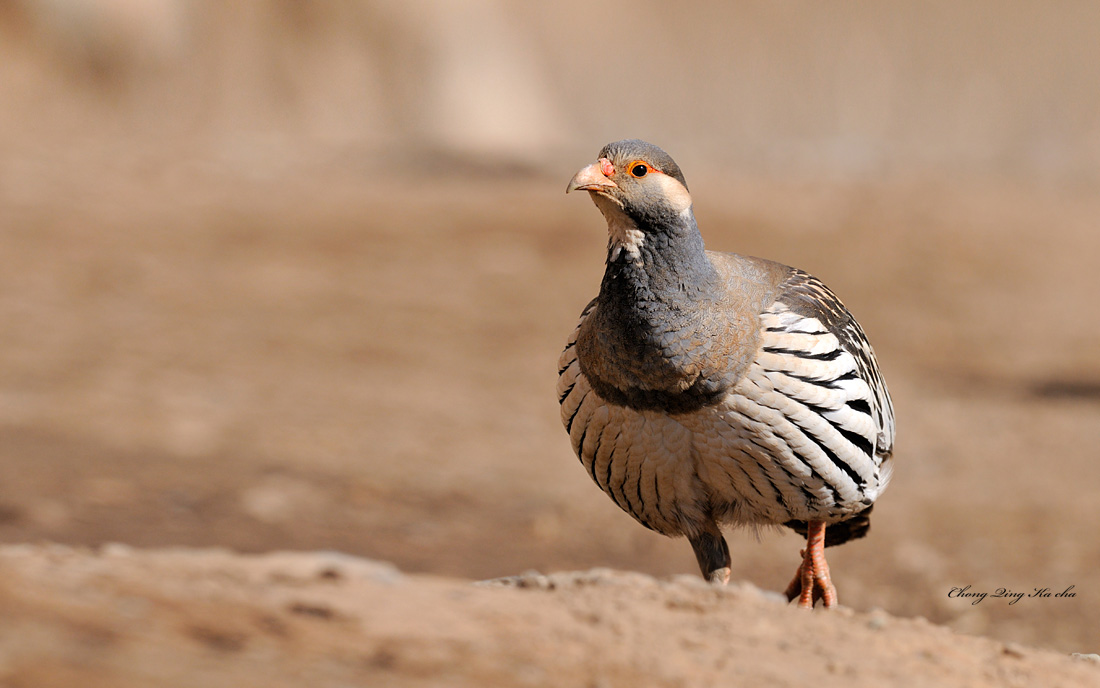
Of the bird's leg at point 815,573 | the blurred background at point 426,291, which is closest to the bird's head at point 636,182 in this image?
the bird's leg at point 815,573

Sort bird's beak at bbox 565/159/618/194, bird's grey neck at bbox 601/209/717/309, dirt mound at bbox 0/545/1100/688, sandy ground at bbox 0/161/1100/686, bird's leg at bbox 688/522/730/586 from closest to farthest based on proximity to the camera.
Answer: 1. dirt mound at bbox 0/545/1100/688
2. sandy ground at bbox 0/161/1100/686
3. bird's beak at bbox 565/159/618/194
4. bird's grey neck at bbox 601/209/717/309
5. bird's leg at bbox 688/522/730/586

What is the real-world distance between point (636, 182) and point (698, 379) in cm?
87

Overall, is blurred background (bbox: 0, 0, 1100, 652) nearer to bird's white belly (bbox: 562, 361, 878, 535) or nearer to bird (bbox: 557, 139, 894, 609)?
bird's white belly (bbox: 562, 361, 878, 535)

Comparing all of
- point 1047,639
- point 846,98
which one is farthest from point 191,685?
point 846,98

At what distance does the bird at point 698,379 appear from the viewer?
491cm

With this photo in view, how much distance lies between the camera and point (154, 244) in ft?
62.5

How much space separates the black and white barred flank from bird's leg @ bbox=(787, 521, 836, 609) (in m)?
0.14

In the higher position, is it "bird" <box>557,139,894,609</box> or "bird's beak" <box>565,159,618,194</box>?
"bird's beak" <box>565,159,618,194</box>

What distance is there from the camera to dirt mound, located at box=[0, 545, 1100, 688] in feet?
9.87

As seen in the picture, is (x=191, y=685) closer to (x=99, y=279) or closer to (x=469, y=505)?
(x=469, y=505)

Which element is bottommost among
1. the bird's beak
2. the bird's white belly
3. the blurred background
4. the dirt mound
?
the dirt mound

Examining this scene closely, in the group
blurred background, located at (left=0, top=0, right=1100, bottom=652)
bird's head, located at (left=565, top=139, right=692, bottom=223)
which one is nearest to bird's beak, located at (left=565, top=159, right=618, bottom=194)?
bird's head, located at (left=565, top=139, right=692, bottom=223)

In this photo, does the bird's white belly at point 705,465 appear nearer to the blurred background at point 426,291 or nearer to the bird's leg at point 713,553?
the bird's leg at point 713,553

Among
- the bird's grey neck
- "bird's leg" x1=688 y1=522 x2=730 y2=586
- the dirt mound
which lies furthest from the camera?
"bird's leg" x1=688 y1=522 x2=730 y2=586
